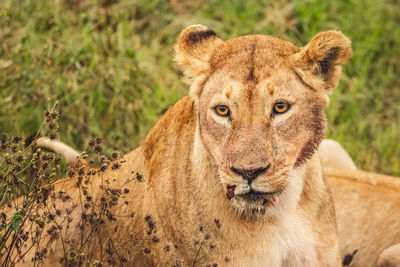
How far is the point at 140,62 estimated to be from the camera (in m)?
6.32

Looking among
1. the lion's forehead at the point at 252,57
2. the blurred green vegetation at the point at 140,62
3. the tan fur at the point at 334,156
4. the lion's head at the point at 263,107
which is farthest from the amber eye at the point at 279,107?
the tan fur at the point at 334,156

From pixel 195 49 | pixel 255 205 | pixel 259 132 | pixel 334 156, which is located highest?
pixel 195 49

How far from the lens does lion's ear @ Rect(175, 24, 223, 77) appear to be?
3.38m

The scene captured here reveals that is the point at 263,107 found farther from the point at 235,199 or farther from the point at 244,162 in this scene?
the point at 235,199

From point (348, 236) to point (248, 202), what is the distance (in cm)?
225

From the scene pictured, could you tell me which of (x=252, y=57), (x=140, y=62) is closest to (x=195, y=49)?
(x=252, y=57)

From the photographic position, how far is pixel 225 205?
332 cm

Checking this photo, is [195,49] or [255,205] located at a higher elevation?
[195,49]

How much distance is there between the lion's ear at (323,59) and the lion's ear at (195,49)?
47 cm

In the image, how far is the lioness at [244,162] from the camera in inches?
118

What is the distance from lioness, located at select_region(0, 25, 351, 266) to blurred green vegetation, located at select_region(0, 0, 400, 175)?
1.64m

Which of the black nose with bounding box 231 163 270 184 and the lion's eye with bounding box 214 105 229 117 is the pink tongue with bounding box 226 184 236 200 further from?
the lion's eye with bounding box 214 105 229 117

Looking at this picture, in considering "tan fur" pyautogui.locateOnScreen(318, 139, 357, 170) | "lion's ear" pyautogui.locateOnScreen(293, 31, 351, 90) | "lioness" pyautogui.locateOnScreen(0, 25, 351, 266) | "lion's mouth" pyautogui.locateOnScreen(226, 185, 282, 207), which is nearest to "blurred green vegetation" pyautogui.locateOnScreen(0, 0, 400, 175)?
"tan fur" pyautogui.locateOnScreen(318, 139, 357, 170)

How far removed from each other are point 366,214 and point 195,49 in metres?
2.40
